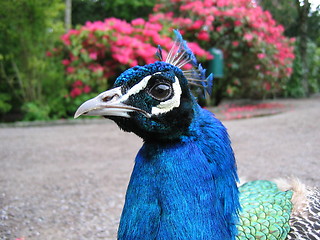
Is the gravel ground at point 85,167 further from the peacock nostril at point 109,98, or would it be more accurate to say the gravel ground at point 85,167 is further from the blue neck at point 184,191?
the peacock nostril at point 109,98

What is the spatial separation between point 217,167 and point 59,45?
7.01m

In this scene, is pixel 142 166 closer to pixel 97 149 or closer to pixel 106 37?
pixel 97 149

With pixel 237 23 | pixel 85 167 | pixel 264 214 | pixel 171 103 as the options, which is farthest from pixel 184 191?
pixel 237 23

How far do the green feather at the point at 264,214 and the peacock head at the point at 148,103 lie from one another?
45 cm

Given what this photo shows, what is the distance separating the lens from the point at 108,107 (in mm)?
951

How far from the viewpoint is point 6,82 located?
23.7 feet

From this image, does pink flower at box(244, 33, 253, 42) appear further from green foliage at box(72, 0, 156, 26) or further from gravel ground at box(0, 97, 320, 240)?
green foliage at box(72, 0, 156, 26)

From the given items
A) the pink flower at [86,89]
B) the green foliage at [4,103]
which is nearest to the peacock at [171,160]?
the pink flower at [86,89]

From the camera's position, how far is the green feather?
47.2 inches

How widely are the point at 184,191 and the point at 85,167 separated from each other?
2.88 metres

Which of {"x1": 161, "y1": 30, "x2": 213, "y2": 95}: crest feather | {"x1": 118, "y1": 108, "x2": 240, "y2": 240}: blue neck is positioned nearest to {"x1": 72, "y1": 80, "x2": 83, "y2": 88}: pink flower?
{"x1": 161, "y1": 30, "x2": 213, "y2": 95}: crest feather

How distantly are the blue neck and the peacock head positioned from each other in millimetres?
63

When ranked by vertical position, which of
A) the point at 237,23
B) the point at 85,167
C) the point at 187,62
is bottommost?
the point at 85,167

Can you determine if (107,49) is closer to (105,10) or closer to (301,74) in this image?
(105,10)
